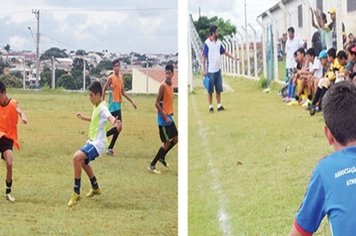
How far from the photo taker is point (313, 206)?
1.48 metres

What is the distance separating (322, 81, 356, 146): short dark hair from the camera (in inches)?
57.7

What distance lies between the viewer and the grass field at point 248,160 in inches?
110

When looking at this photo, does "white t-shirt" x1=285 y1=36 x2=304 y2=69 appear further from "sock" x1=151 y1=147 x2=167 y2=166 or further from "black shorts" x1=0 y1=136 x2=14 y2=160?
"black shorts" x1=0 y1=136 x2=14 y2=160

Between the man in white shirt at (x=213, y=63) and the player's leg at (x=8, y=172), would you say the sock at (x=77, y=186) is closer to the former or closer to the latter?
the player's leg at (x=8, y=172)

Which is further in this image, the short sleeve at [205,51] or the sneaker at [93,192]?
the sneaker at [93,192]

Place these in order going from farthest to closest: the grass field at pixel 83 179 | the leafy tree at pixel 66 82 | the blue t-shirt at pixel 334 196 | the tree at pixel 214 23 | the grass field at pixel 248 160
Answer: the leafy tree at pixel 66 82 < the grass field at pixel 83 179 < the tree at pixel 214 23 < the grass field at pixel 248 160 < the blue t-shirt at pixel 334 196

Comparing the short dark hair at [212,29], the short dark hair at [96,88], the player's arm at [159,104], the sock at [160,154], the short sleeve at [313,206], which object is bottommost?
the sock at [160,154]

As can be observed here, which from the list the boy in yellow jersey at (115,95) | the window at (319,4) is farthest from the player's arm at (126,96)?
the window at (319,4)

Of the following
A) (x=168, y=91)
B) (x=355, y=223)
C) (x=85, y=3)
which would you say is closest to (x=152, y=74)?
(x=168, y=91)

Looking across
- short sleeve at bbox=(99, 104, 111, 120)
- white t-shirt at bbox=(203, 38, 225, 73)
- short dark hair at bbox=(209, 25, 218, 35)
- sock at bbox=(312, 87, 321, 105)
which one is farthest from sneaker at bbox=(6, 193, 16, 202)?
sock at bbox=(312, 87, 321, 105)

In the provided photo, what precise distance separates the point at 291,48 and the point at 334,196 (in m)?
1.54

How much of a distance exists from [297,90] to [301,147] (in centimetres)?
24

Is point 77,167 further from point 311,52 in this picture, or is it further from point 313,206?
point 313,206

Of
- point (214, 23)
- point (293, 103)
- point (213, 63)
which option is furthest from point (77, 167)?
point (293, 103)
